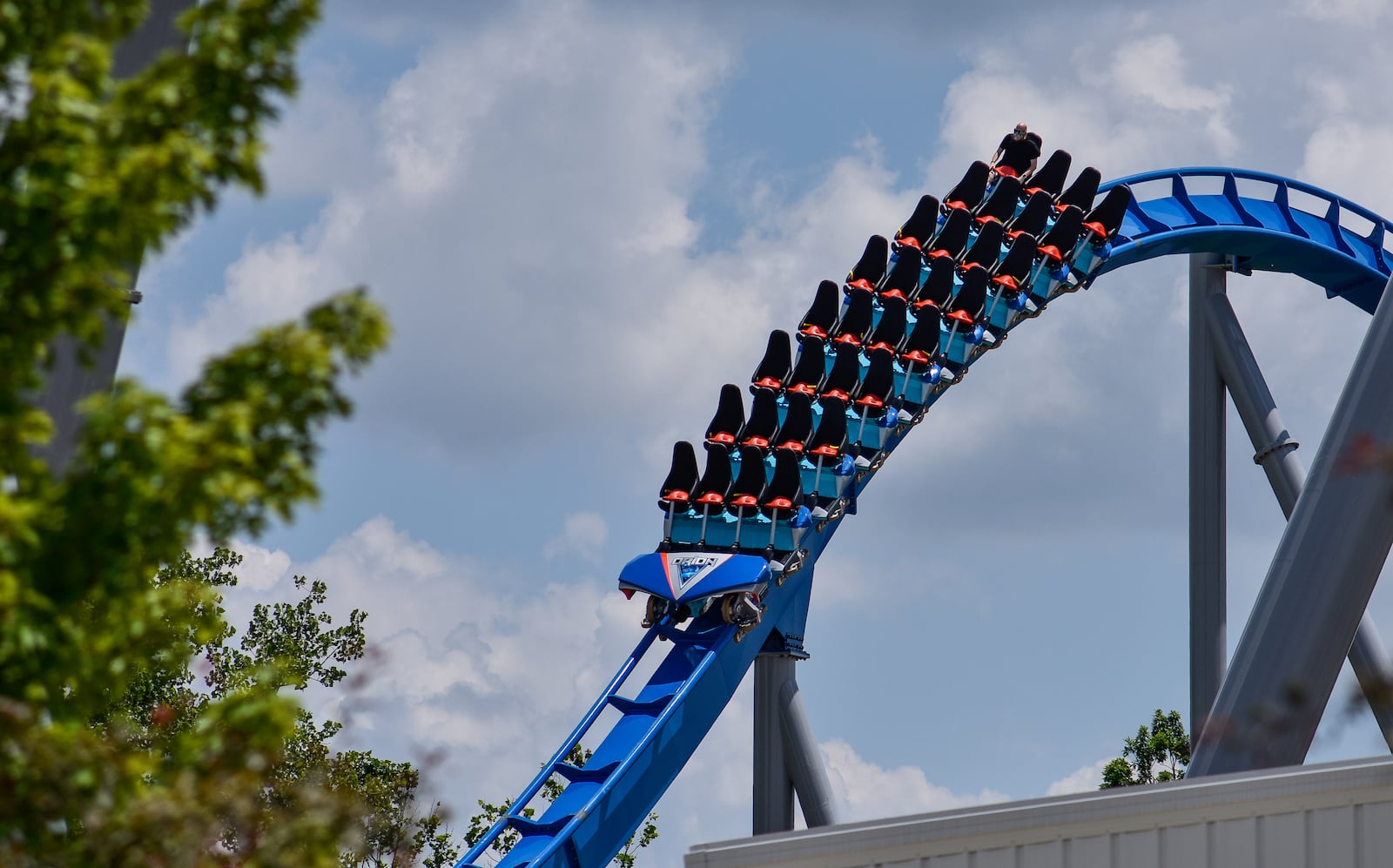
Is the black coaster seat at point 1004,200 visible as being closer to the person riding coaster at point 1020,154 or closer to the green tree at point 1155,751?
the person riding coaster at point 1020,154

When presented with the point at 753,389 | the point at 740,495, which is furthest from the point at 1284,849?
the point at 753,389

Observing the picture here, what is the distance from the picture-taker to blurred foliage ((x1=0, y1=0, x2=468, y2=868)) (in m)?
3.20

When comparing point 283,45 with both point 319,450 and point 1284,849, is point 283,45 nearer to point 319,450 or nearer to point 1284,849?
point 319,450

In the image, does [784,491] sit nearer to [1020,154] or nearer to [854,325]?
[854,325]

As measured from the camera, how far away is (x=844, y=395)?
14.9 metres

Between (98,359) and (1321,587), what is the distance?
6.30 meters

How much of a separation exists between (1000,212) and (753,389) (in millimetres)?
3675

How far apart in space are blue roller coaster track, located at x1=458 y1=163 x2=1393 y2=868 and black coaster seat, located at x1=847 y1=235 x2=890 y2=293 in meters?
0.02

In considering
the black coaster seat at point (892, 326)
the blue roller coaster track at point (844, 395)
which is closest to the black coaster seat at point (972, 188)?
the blue roller coaster track at point (844, 395)

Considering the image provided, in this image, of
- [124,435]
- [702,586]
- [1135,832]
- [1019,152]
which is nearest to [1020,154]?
→ [1019,152]

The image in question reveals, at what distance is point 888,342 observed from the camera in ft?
50.2

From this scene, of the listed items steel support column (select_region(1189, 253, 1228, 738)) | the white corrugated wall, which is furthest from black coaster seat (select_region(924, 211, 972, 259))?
the white corrugated wall

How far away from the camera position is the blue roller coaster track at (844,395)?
39.6 feet

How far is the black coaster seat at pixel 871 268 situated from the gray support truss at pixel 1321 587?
24.5ft
